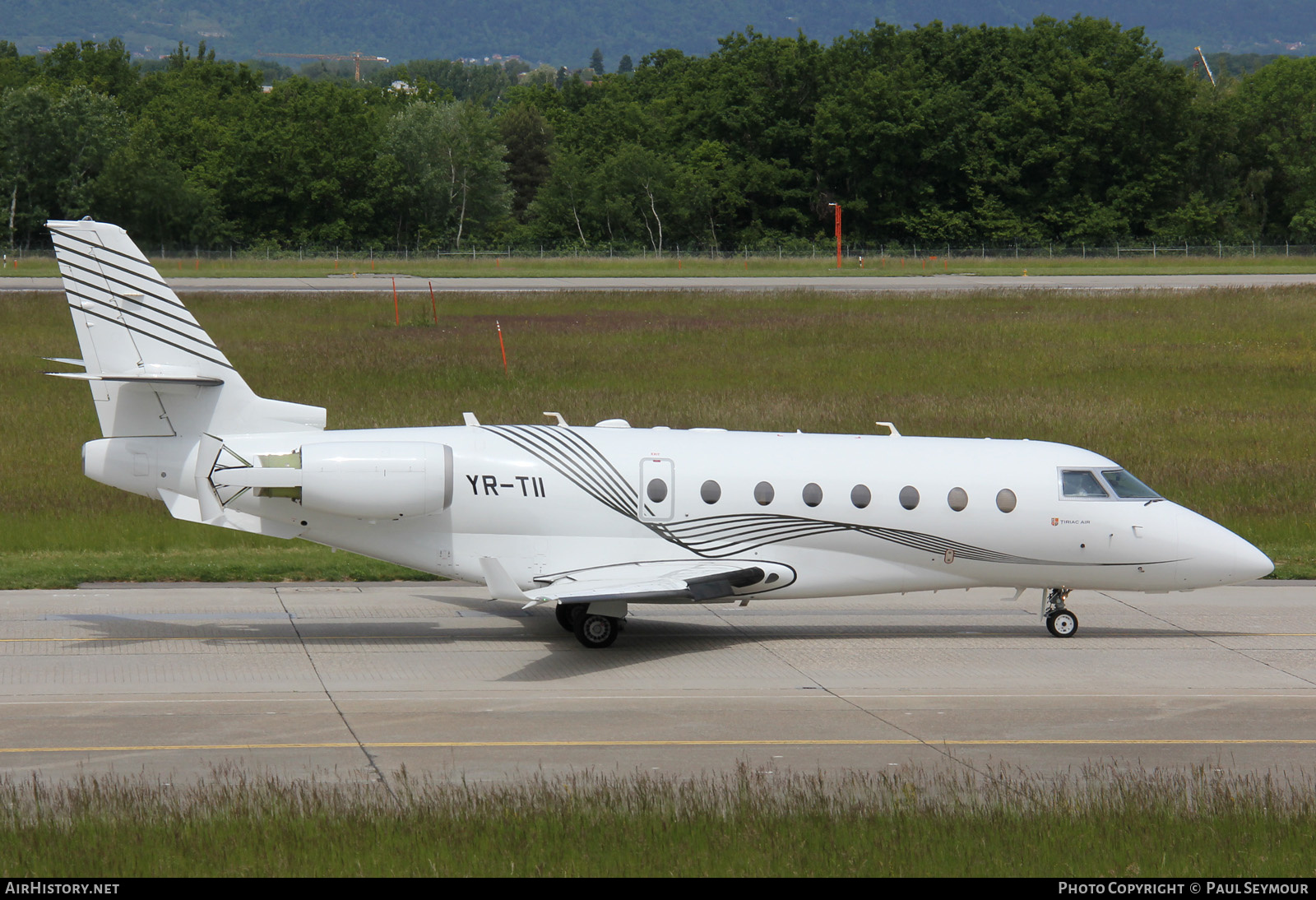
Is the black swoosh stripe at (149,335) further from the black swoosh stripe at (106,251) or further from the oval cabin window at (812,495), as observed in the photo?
the oval cabin window at (812,495)

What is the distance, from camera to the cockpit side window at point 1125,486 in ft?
63.6

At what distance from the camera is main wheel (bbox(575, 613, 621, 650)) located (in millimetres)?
18609

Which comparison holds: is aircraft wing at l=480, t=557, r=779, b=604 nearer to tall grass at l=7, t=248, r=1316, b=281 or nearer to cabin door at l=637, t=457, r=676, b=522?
cabin door at l=637, t=457, r=676, b=522

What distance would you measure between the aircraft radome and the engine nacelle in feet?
0.09

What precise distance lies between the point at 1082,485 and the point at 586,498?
22.3 ft

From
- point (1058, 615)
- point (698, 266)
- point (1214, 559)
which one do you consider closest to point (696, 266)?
point (698, 266)

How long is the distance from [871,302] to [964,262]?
36286 mm

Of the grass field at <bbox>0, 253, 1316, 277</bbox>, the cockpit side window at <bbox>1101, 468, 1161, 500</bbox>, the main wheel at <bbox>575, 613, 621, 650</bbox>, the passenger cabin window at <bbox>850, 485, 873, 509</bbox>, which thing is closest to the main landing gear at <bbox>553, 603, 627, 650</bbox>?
the main wheel at <bbox>575, 613, 621, 650</bbox>

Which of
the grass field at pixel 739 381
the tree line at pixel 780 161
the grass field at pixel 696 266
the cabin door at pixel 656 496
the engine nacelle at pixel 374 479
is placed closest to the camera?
the engine nacelle at pixel 374 479

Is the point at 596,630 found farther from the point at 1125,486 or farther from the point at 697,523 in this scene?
the point at 1125,486

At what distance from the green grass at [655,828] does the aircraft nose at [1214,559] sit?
623 cm

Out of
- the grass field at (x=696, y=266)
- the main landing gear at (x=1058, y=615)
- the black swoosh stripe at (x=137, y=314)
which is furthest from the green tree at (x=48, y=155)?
the main landing gear at (x=1058, y=615)

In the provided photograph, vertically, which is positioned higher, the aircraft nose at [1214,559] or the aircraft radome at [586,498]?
the aircraft radome at [586,498]

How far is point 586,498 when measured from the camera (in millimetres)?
18672
